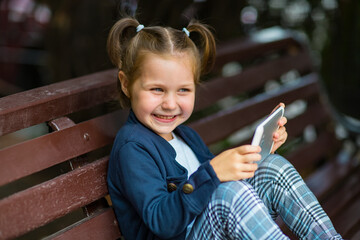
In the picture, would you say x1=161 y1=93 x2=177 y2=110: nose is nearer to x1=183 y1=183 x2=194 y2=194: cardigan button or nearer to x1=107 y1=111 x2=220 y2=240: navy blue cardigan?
x1=107 y1=111 x2=220 y2=240: navy blue cardigan

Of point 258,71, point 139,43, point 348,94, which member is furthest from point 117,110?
point 348,94

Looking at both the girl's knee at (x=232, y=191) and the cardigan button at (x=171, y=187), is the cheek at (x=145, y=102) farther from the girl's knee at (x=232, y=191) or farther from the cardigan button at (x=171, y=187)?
the girl's knee at (x=232, y=191)

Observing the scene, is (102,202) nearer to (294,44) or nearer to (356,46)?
(294,44)

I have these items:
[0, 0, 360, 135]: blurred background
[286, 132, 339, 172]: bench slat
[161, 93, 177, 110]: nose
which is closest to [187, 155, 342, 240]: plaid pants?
[161, 93, 177, 110]: nose

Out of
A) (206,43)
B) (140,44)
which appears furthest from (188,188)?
(206,43)

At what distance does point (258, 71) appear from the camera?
319 centimetres

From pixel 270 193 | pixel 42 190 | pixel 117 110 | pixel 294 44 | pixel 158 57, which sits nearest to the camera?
pixel 42 190

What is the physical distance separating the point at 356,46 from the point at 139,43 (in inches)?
99.5

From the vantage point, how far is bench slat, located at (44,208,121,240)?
5.69ft

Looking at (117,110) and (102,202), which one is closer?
(102,202)

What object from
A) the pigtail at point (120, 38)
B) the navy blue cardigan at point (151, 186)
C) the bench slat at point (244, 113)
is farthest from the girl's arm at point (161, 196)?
the bench slat at point (244, 113)

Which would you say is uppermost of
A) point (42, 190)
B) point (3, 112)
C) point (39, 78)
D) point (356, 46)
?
point (3, 112)

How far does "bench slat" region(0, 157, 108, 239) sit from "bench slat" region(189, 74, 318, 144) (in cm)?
79

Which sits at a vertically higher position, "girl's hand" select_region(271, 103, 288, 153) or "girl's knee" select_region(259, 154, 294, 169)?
"girl's hand" select_region(271, 103, 288, 153)
